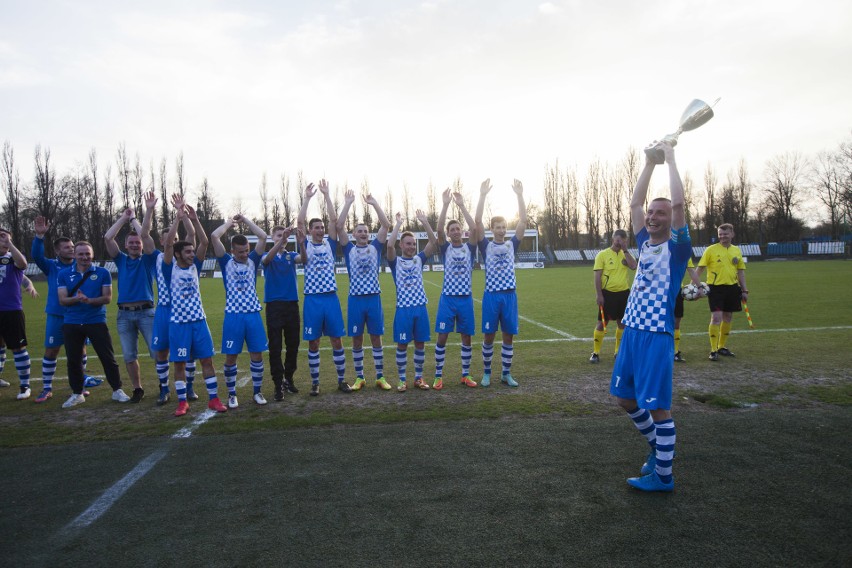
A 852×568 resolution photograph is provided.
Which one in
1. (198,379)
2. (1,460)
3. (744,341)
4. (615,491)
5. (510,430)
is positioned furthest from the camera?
(744,341)

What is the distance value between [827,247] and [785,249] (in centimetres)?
345

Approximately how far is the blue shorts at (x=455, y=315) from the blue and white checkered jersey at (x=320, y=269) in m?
1.55

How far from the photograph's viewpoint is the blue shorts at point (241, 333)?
635cm

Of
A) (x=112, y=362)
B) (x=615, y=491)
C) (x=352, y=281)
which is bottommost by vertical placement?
(x=615, y=491)

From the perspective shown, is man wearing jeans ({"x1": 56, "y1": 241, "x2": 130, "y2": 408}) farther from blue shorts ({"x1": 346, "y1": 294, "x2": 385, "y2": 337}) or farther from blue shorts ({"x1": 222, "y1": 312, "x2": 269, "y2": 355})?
blue shorts ({"x1": 346, "y1": 294, "x2": 385, "y2": 337})

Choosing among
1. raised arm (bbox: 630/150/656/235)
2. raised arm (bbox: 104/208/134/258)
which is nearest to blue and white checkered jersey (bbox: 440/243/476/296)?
raised arm (bbox: 630/150/656/235)

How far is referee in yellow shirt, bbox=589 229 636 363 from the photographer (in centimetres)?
858

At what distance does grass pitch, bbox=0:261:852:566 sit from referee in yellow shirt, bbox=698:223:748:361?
4.19 ft

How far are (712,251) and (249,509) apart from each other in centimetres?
842

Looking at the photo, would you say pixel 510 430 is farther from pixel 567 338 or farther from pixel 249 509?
pixel 567 338

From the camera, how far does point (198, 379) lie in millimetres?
7844

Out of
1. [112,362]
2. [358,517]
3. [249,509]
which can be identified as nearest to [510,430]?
[358,517]

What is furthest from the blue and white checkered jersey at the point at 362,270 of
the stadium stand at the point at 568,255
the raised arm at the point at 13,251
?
the stadium stand at the point at 568,255

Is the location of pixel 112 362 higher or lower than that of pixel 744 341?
higher
